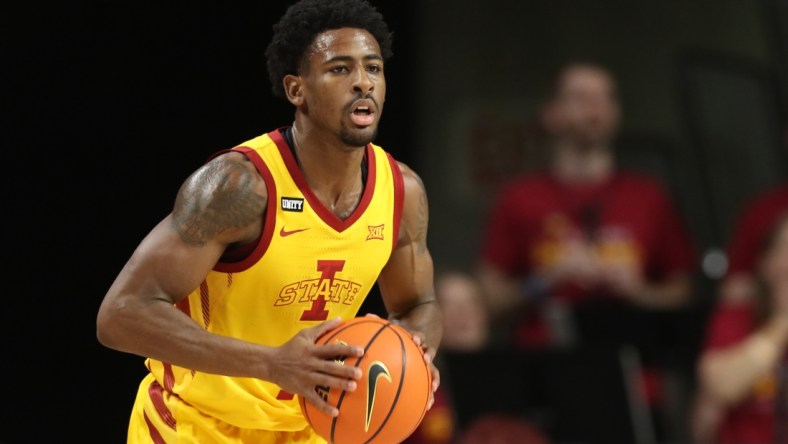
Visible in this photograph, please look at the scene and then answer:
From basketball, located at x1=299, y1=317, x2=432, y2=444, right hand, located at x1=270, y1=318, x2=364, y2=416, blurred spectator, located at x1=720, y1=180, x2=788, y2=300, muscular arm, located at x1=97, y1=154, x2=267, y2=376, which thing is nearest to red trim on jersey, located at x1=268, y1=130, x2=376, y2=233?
muscular arm, located at x1=97, y1=154, x2=267, y2=376

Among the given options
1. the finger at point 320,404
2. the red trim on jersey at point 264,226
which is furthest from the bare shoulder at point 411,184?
the finger at point 320,404

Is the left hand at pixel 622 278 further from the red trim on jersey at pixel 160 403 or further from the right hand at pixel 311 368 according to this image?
the right hand at pixel 311 368

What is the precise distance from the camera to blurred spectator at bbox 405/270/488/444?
6.62 meters

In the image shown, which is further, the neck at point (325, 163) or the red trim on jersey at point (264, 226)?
the neck at point (325, 163)

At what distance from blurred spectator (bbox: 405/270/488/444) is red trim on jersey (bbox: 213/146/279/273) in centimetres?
295

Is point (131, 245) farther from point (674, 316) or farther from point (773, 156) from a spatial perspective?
point (773, 156)

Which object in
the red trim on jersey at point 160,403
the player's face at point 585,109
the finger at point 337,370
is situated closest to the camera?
the finger at point 337,370

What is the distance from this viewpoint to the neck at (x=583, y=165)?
22.6 ft

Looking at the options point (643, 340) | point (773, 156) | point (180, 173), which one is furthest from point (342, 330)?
point (773, 156)

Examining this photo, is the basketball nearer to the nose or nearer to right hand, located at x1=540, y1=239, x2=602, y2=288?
the nose

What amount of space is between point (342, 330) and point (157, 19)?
4.61 meters

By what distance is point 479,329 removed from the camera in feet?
22.8

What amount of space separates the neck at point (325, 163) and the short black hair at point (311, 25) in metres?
0.21

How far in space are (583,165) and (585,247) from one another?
454 mm
